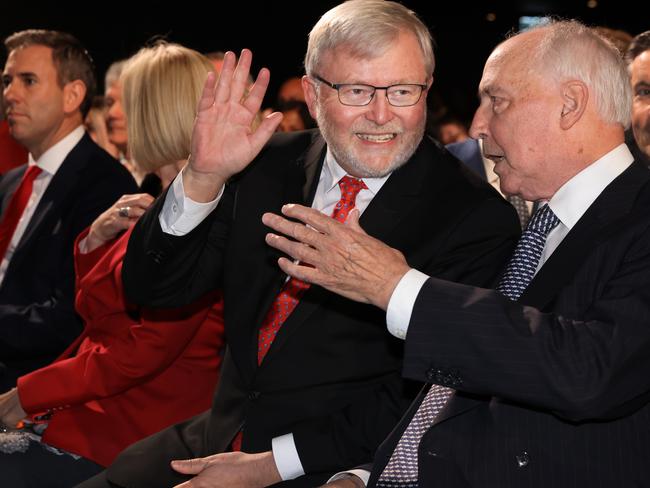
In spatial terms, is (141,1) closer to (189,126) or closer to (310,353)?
(189,126)

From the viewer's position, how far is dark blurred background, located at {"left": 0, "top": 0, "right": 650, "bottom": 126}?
8.49 meters

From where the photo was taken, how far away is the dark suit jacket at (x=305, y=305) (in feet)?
7.11

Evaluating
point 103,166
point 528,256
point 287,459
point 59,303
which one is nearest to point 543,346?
point 528,256

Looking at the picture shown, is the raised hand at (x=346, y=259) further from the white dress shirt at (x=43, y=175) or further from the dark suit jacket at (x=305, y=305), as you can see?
the white dress shirt at (x=43, y=175)

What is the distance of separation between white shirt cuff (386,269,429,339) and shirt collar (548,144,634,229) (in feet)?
1.28

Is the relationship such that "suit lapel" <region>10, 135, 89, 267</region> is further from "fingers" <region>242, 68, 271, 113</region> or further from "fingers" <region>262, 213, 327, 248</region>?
"fingers" <region>262, 213, 327, 248</region>

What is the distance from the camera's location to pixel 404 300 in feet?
5.73

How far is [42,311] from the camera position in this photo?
3.17 m

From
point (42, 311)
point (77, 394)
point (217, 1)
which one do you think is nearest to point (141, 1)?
point (217, 1)

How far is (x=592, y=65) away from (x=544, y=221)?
1.11 feet

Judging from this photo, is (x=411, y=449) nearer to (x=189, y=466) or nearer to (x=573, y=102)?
(x=189, y=466)

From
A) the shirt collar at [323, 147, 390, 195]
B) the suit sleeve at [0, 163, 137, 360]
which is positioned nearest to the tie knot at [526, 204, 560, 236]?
the shirt collar at [323, 147, 390, 195]

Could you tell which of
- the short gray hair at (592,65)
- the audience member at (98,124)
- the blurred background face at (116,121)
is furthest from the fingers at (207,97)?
the audience member at (98,124)

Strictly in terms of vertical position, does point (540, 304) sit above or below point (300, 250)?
below
